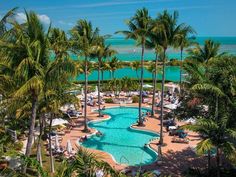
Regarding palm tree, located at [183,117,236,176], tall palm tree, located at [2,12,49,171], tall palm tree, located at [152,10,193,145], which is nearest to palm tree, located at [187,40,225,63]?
tall palm tree, located at [152,10,193,145]

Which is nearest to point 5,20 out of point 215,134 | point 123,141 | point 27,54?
point 27,54

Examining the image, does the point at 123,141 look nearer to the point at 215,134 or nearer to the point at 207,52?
the point at 207,52

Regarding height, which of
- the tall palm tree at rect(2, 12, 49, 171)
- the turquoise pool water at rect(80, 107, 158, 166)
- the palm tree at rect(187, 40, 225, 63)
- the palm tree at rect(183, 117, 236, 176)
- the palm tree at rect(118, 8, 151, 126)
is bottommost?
the turquoise pool water at rect(80, 107, 158, 166)

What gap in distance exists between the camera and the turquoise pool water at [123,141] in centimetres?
2134

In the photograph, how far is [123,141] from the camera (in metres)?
25.2

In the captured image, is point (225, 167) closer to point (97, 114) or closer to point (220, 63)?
point (220, 63)

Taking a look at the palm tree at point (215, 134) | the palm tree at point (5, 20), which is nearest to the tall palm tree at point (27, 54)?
the palm tree at point (5, 20)

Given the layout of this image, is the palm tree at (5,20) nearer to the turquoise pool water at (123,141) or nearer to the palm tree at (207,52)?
the turquoise pool water at (123,141)

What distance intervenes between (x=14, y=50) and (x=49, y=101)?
4.43 metres

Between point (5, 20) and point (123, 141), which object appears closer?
point (5, 20)

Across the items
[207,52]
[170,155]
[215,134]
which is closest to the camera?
[215,134]

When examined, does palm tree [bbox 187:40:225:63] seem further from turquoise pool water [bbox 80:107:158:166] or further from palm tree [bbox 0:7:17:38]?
palm tree [bbox 0:7:17:38]

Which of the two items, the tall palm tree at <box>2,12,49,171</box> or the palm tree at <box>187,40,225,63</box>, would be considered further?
the palm tree at <box>187,40,225,63</box>

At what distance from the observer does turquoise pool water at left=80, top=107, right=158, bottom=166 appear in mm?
21344
